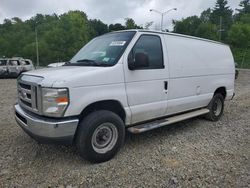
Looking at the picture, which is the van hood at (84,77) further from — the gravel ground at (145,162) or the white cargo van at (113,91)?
the gravel ground at (145,162)

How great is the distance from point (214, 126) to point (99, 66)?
357 cm

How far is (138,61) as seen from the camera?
378cm

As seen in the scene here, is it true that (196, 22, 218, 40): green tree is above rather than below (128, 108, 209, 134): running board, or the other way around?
above

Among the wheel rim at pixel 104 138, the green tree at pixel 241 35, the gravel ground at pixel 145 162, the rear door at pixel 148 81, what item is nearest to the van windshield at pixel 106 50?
the rear door at pixel 148 81

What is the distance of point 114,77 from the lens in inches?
145

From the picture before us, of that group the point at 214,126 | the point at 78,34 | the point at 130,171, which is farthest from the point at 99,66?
the point at 78,34

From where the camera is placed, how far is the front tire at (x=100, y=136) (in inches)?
136

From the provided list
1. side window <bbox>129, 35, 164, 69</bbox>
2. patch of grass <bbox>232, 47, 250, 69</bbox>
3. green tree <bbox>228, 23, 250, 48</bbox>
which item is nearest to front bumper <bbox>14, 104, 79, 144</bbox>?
side window <bbox>129, 35, 164, 69</bbox>

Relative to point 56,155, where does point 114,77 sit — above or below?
above

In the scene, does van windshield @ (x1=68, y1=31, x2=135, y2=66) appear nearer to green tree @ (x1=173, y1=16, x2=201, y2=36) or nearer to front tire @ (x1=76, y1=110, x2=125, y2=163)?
front tire @ (x1=76, y1=110, x2=125, y2=163)

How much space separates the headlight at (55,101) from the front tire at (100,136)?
440mm

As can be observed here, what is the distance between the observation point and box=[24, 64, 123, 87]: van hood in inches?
126

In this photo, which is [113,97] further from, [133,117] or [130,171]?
[130,171]

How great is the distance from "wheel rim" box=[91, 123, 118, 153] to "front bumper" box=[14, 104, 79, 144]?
0.45 metres
